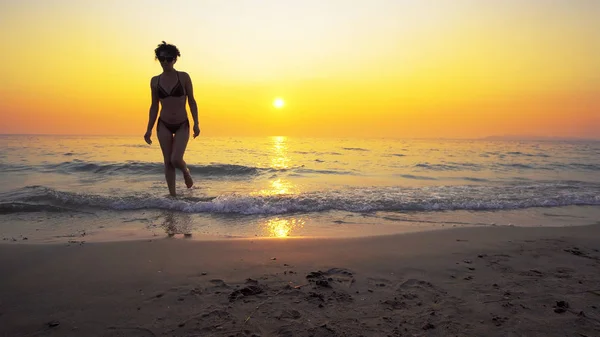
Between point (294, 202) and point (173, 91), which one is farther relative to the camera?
point (294, 202)

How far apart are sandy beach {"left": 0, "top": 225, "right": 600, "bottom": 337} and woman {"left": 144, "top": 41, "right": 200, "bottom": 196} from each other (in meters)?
2.36

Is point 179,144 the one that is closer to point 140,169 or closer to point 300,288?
point 300,288

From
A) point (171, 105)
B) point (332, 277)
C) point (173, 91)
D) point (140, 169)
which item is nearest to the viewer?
point (332, 277)

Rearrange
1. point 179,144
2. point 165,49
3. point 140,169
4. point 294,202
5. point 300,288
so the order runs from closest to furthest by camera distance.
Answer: point 300,288 < point 165,49 < point 179,144 < point 294,202 < point 140,169

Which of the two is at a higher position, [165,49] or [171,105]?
[165,49]

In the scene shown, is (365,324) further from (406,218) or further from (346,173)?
(346,173)

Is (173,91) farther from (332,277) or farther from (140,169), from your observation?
(140,169)

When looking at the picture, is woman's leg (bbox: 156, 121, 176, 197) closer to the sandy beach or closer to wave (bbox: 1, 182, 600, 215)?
wave (bbox: 1, 182, 600, 215)

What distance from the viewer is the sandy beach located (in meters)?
2.20

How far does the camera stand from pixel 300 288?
2.78 meters

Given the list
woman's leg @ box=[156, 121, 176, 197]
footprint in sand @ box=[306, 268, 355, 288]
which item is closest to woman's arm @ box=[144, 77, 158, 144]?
woman's leg @ box=[156, 121, 176, 197]

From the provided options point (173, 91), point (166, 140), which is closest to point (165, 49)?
point (173, 91)

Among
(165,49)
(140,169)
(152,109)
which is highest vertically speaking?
(165,49)

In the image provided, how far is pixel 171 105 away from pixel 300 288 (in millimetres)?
4263
